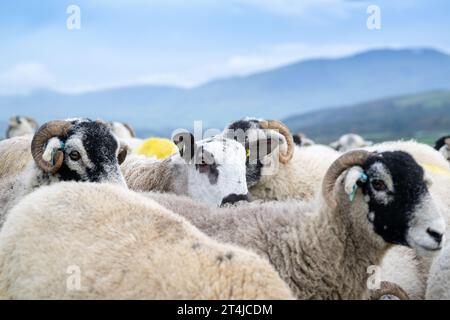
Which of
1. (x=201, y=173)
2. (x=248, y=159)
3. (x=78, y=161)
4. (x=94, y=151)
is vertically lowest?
(x=201, y=173)

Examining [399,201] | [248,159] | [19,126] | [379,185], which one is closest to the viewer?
[399,201]

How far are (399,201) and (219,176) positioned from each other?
3.02 m

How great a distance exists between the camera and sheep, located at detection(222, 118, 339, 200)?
9.27 m

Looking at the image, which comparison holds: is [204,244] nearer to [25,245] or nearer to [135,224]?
[135,224]

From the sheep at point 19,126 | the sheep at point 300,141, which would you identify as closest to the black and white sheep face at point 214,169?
the sheep at point 300,141

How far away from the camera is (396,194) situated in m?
5.28

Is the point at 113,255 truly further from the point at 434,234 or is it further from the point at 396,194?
the point at 434,234

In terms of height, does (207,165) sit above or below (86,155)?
below

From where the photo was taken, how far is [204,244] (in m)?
4.02

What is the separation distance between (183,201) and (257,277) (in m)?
2.62

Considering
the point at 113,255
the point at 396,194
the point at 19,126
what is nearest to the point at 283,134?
the point at 396,194

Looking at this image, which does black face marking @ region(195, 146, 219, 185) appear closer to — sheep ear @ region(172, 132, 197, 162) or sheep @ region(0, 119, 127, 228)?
sheep ear @ region(172, 132, 197, 162)

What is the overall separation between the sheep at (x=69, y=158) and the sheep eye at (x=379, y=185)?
2.52m

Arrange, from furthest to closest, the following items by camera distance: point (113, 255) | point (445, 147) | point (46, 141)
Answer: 1. point (445, 147)
2. point (46, 141)
3. point (113, 255)
